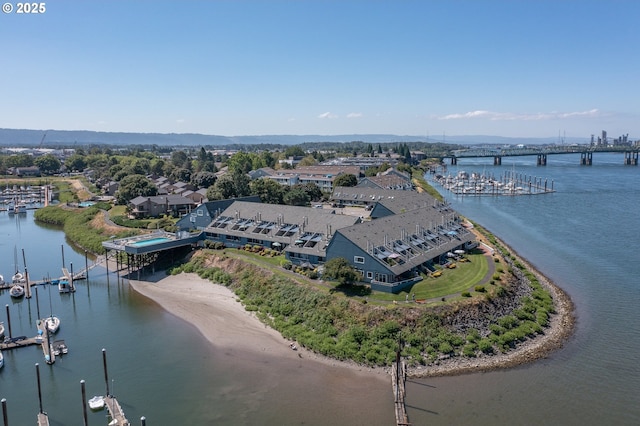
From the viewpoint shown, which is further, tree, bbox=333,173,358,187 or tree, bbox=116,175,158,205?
tree, bbox=333,173,358,187

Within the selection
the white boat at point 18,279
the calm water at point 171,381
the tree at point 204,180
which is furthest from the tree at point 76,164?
the calm water at point 171,381

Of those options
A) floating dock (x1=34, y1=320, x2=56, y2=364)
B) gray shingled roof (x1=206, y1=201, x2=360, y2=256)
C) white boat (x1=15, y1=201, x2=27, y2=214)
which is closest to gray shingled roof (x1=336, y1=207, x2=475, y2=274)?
gray shingled roof (x1=206, y1=201, x2=360, y2=256)

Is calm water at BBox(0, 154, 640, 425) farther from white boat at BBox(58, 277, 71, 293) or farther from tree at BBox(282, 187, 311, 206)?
tree at BBox(282, 187, 311, 206)

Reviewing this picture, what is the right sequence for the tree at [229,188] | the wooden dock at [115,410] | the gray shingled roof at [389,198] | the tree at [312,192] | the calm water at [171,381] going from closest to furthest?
1. the wooden dock at [115,410]
2. the calm water at [171,381]
3. the gray shingled roof at [389,198]
4. the tree at [229,188]
5. the tree at [312,192]

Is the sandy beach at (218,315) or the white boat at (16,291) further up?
the white boat at (16,291)

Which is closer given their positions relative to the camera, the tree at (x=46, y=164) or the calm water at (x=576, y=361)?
the calm water at (x=576, y=361)

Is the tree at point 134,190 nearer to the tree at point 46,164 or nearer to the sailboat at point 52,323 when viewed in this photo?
the sailboat at point 52,323
